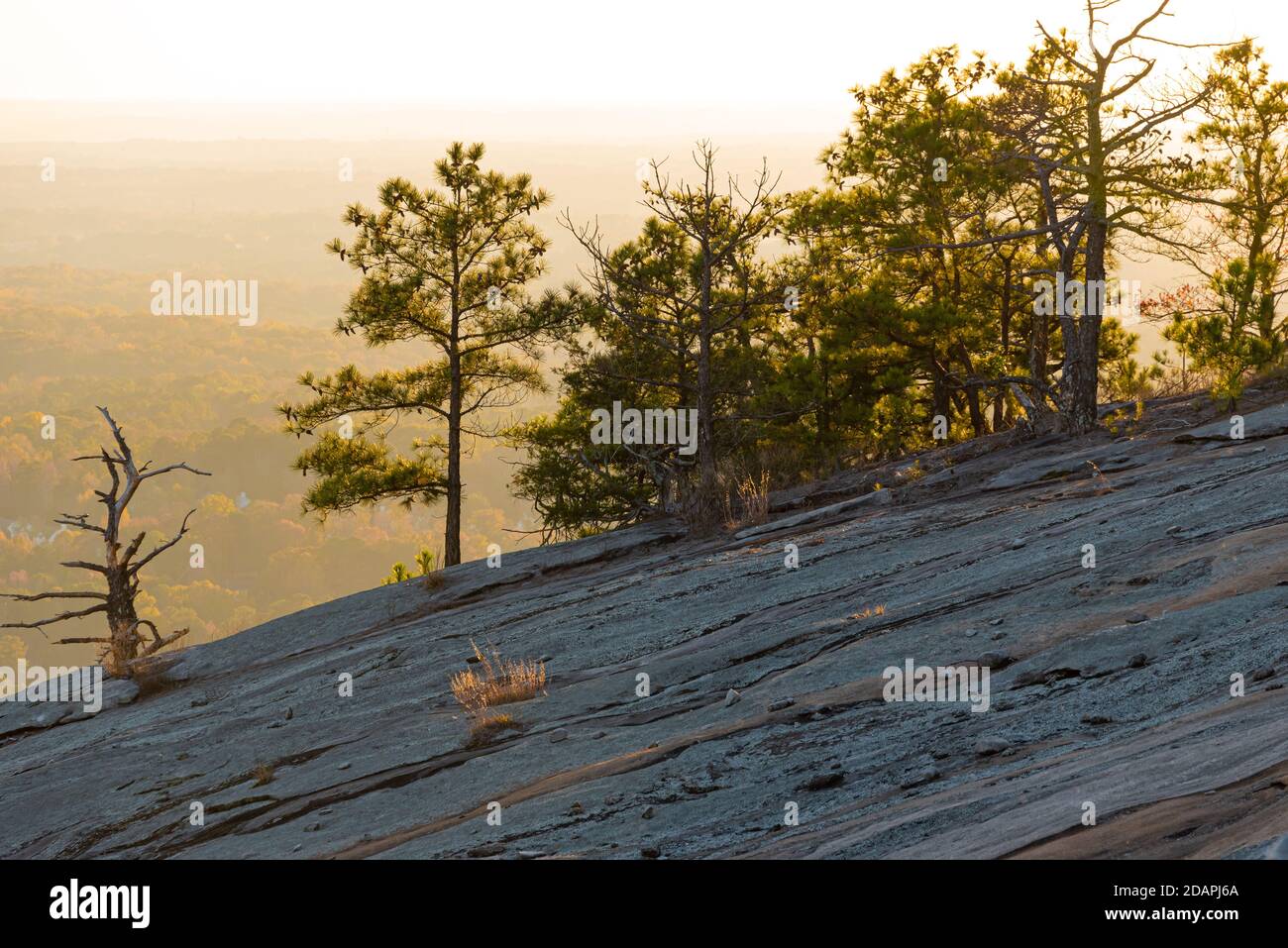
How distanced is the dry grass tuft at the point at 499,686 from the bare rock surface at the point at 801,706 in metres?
0.19

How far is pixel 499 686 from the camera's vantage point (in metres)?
10.6

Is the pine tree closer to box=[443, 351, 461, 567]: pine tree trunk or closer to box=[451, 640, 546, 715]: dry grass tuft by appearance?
box=[443, 351, 461, 567]: pine tree trunk

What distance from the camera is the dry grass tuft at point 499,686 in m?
10.4

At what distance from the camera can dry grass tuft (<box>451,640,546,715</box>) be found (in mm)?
10445

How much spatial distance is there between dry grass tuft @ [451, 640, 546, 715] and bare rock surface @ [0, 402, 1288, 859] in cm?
19

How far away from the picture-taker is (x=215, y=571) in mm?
157750

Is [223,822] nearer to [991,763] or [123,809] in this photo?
[123,809]

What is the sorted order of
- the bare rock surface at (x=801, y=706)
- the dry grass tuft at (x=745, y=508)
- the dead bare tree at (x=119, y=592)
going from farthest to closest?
the dead bare tree at (x=119, y=592) < the dry grass tuft at (x=745, y=508) < the bare rock surface at (x=801, y=706)
